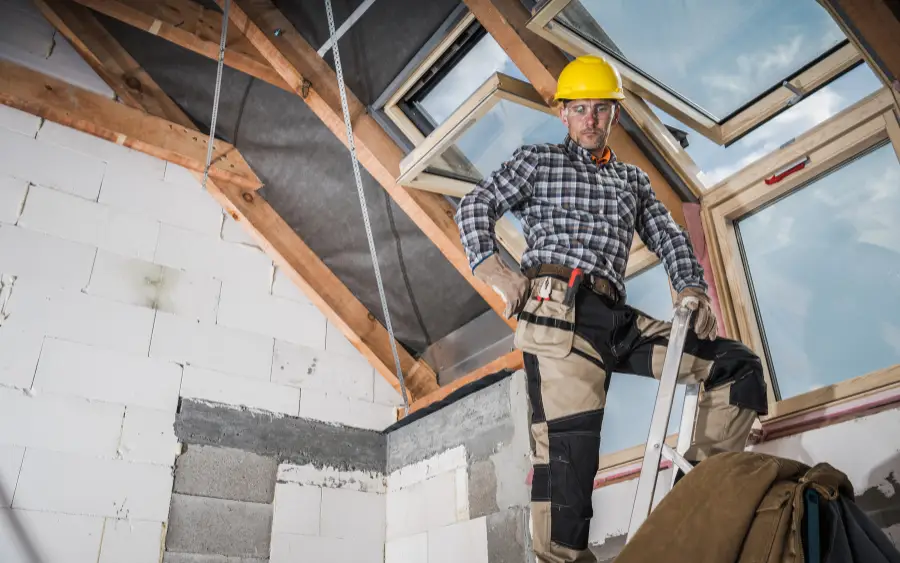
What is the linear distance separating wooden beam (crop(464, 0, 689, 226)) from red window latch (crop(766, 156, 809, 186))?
35 centimetres

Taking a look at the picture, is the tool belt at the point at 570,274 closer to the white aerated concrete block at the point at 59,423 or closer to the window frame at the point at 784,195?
the window frame at the point at 784,195

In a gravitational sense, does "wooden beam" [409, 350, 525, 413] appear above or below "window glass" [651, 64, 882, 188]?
below

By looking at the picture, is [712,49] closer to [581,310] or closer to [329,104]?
[581,310]

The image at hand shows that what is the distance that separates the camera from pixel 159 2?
3170mm

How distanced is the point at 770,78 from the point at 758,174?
327 millimetres

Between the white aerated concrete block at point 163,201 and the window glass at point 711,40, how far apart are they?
2113 millimetres

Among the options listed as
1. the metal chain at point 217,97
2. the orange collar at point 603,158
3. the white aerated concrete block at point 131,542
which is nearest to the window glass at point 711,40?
the orange collar at point 603,158

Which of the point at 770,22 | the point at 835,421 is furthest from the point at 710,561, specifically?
the point at 770,22

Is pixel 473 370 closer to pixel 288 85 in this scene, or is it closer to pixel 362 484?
pixel 362 484

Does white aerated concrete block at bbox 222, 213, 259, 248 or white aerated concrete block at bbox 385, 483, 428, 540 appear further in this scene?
white aerated concrete block at bbox 222, 213, 259, 248

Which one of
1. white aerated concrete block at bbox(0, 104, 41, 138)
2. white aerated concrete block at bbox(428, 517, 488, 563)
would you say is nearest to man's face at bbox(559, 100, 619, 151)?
white aerated concrete block at bbox(428, 517, 488, 563)

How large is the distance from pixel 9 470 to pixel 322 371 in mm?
1434

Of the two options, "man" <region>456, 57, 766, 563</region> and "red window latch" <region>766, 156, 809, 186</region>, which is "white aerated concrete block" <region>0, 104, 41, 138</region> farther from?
"red window latch" <region>766, 156, 809, 186</region>

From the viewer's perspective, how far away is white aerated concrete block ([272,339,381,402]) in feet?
11.6
